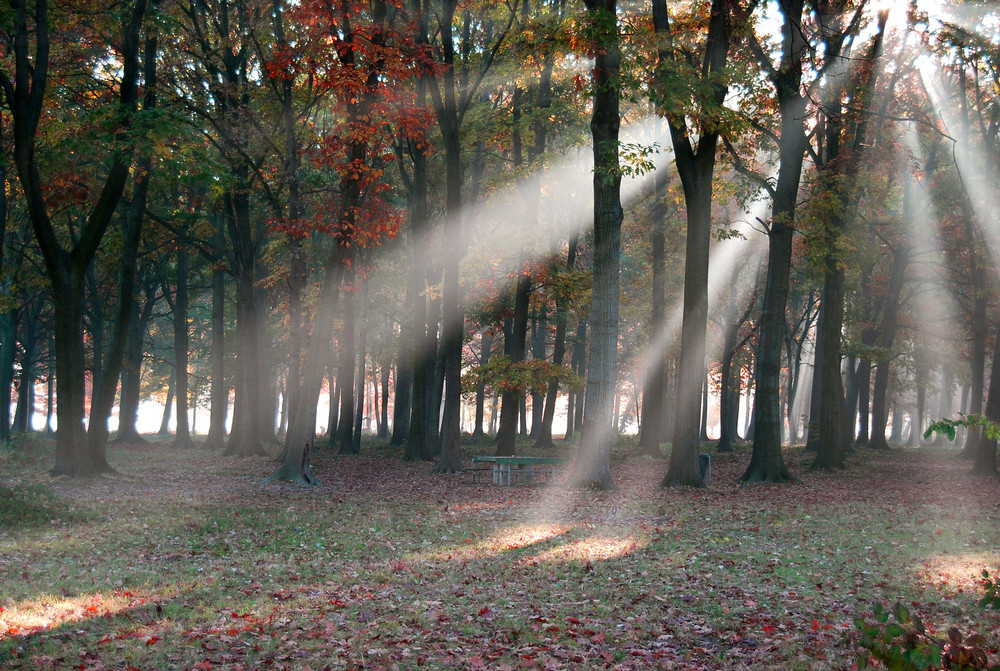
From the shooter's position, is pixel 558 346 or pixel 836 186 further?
pixel 558 346

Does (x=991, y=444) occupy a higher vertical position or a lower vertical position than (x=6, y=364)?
lower

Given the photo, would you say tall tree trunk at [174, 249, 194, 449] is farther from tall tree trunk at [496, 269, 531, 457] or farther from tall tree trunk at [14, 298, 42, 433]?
tall tree trunk at [496, 269, 531, 457]

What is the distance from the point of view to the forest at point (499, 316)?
708 centimetres

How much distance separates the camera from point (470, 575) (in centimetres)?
902

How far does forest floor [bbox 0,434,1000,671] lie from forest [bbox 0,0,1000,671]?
2.4 inches

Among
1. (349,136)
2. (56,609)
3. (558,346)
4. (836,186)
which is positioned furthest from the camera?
(558,346)

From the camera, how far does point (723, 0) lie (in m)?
16.9

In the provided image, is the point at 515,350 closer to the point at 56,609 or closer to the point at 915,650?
the point at 56,609

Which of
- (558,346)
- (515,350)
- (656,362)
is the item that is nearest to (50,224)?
(515,350)

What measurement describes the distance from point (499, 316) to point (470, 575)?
664 inches

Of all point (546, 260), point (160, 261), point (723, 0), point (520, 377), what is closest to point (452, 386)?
point (520, 377)

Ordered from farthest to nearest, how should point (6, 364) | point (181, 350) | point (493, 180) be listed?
point (181, 350), point (6, 364), point (493, 180)

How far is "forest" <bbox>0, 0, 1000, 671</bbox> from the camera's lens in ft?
23.2

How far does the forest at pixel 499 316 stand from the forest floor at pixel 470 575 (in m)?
0.06
